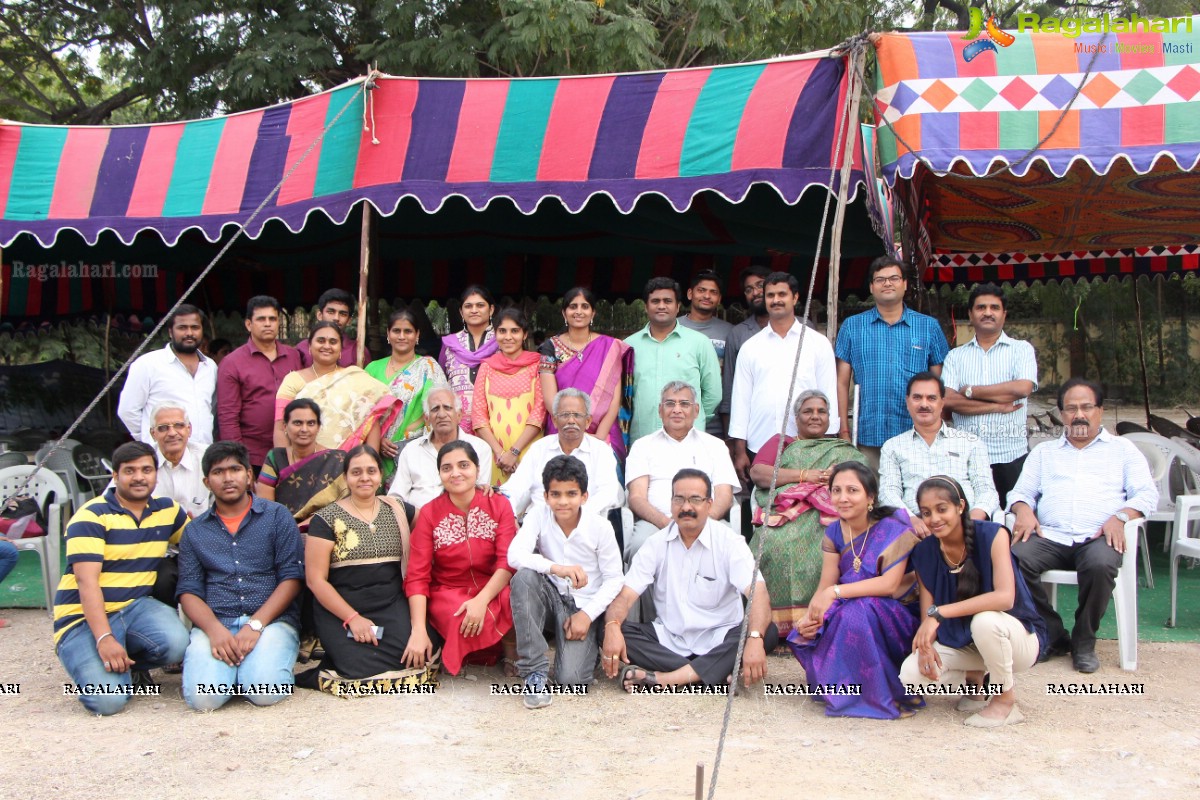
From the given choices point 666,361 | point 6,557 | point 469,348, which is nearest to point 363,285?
point 469,348

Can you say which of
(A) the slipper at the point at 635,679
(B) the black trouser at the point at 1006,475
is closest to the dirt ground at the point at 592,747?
(A) the slipper at the point at 635,679

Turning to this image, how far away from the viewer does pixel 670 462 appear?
176 inches

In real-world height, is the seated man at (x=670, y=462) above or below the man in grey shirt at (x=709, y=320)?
below

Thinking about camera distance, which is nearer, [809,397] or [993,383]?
[809,397]

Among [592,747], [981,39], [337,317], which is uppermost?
[981,39]

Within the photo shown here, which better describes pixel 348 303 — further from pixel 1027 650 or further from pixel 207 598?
pixel 1027 650

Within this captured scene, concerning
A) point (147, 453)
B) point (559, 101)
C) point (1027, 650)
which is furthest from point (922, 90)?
point (147, 453)

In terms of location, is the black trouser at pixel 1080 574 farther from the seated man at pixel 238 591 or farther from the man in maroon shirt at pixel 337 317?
the man in maroon shirt at pixel 337 317

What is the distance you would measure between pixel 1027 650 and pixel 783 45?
7.23 meters

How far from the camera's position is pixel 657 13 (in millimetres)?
9031

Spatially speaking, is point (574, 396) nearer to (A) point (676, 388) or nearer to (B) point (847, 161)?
(A) point (676, 388)

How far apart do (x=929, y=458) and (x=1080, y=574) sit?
722 millimetres

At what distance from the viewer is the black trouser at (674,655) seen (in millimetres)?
3795

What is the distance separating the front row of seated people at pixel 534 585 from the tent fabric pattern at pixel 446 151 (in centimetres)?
165
